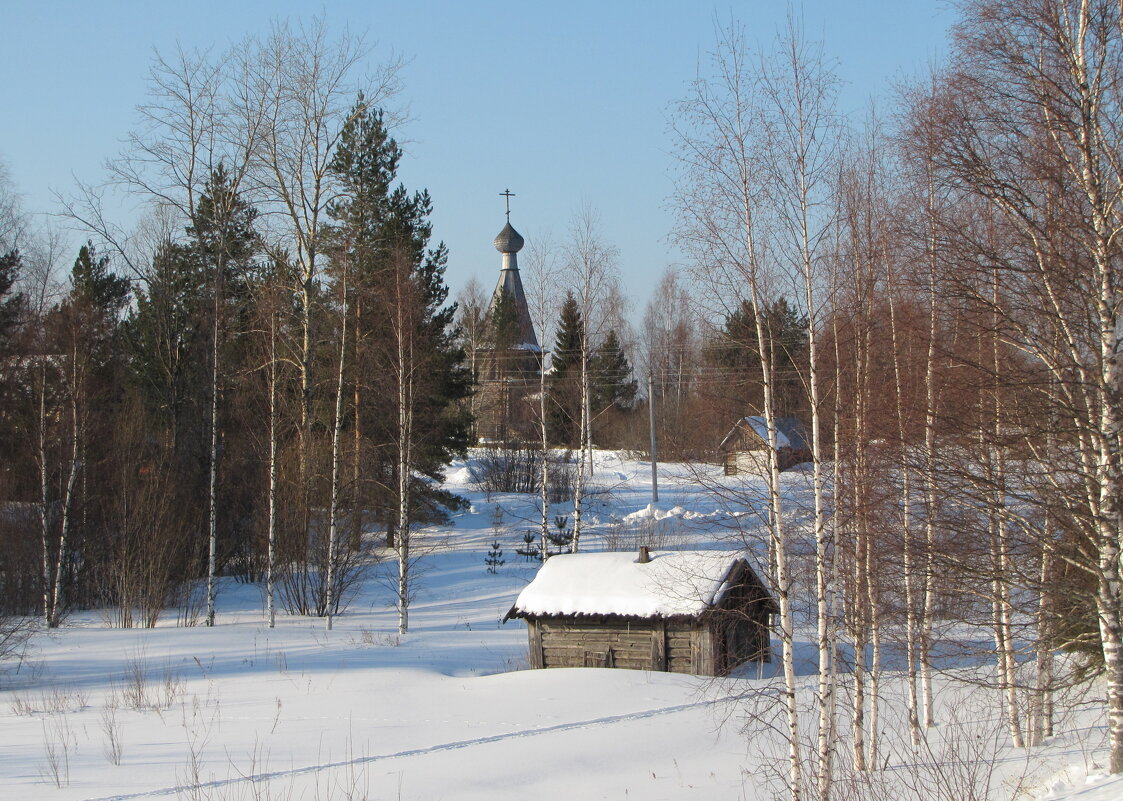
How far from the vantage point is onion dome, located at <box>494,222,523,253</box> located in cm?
5722

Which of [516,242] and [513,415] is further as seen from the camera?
[516,242]

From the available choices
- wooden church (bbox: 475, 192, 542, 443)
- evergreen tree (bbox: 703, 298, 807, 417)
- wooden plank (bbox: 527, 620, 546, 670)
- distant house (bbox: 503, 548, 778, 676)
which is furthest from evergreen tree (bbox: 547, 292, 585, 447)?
evergreen tree (bbox: 703, 298, 807, 417)

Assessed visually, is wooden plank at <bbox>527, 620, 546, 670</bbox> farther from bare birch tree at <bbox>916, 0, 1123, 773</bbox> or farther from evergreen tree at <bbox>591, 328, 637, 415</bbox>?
evergreen tree at <bbox>591, 328, 637, 415</bbox>

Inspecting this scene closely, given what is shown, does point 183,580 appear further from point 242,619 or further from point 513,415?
point 513,415

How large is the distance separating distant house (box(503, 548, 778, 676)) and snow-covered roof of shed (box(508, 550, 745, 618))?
0.02m

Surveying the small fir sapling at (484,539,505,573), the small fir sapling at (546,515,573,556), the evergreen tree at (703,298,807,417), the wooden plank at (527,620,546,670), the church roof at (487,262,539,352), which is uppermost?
the church roof at (487,262,539,352)

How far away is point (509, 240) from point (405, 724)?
152ft

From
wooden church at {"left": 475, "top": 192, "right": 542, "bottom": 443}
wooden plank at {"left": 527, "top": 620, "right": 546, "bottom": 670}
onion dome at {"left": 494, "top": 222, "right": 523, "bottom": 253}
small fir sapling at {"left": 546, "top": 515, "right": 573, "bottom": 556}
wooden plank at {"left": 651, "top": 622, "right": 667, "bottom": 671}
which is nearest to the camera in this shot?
wooden plank at {"left": 651, "top": 622, "right": 667, "bottom": 671}

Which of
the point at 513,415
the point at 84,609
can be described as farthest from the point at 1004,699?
the point at 513,415

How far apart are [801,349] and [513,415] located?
29.7 m

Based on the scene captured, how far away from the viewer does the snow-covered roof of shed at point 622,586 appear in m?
18.2

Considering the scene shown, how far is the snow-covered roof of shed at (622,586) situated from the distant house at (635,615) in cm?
2

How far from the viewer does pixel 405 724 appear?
44.8 ft

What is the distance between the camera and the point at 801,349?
11414 millimetres
